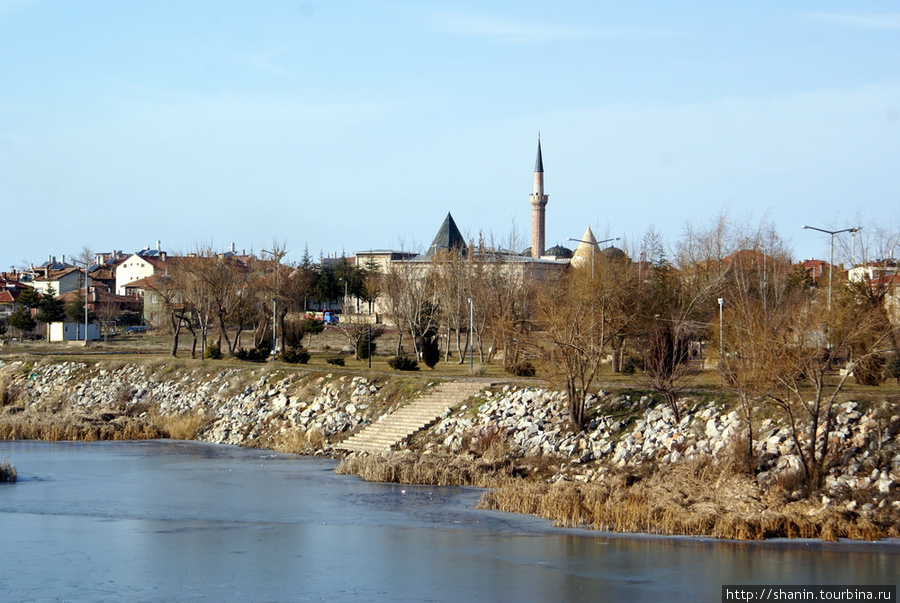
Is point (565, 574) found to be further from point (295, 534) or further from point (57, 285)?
point (57, 285)

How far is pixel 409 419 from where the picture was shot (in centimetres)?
3431

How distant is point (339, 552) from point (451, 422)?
1372 centimetres

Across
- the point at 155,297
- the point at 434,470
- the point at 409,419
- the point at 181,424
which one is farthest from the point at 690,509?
the point at 155,297

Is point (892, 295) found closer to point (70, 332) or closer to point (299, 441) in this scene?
point (299, 441)

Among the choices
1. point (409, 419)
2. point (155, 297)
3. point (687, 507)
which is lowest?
point (687, 507)

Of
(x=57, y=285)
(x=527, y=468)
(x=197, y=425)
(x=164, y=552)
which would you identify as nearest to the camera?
(x=164, y=552)

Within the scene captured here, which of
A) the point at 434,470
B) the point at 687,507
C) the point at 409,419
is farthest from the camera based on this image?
the point at 409,419

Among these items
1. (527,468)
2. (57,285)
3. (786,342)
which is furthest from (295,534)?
(57,285)

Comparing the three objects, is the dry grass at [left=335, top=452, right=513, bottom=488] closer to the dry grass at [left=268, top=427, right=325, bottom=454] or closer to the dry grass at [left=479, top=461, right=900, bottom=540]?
the dry grass at [left=479, top=461, right=900, bottom=540]

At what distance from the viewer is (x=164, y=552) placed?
63.3ft

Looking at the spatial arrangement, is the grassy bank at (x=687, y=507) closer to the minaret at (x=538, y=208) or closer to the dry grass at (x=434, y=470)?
the dry grass at (x=434, y=470)

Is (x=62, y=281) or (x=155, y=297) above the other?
(x=62, y=281)

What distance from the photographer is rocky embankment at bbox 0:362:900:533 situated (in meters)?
25.2

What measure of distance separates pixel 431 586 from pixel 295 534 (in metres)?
5.46
